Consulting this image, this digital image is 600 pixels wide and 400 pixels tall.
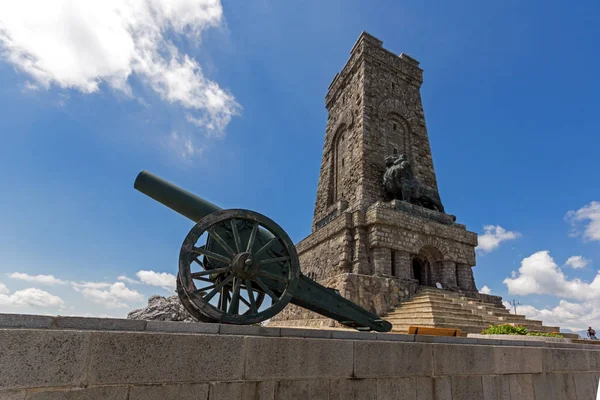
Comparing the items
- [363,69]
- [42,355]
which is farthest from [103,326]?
[363,69]

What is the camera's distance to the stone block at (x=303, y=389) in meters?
3.29

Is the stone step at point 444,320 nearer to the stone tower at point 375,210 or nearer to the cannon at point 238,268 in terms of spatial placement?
the stone tower at point 375,210

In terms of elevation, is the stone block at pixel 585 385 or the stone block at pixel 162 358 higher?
the stone block at pixel 162 358

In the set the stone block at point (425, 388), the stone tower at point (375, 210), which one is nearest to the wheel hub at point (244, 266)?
the stone block at point (425, 388)

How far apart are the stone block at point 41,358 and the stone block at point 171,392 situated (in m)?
0.44

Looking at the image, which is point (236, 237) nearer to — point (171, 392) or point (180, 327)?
point (180, 327)

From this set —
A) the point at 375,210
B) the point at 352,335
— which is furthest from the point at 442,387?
the point at 375,210

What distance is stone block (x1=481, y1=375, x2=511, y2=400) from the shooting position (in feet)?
15.2

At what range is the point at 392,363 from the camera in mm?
3928

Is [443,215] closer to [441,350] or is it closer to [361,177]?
[361,177]

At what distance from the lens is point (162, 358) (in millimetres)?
2838

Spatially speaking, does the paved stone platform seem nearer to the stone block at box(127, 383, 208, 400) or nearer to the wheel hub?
the stone block at box(127, 383, 208, 400)

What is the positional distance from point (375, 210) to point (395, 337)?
35.6 ft

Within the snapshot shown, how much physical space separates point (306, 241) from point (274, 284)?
14.6 metres
